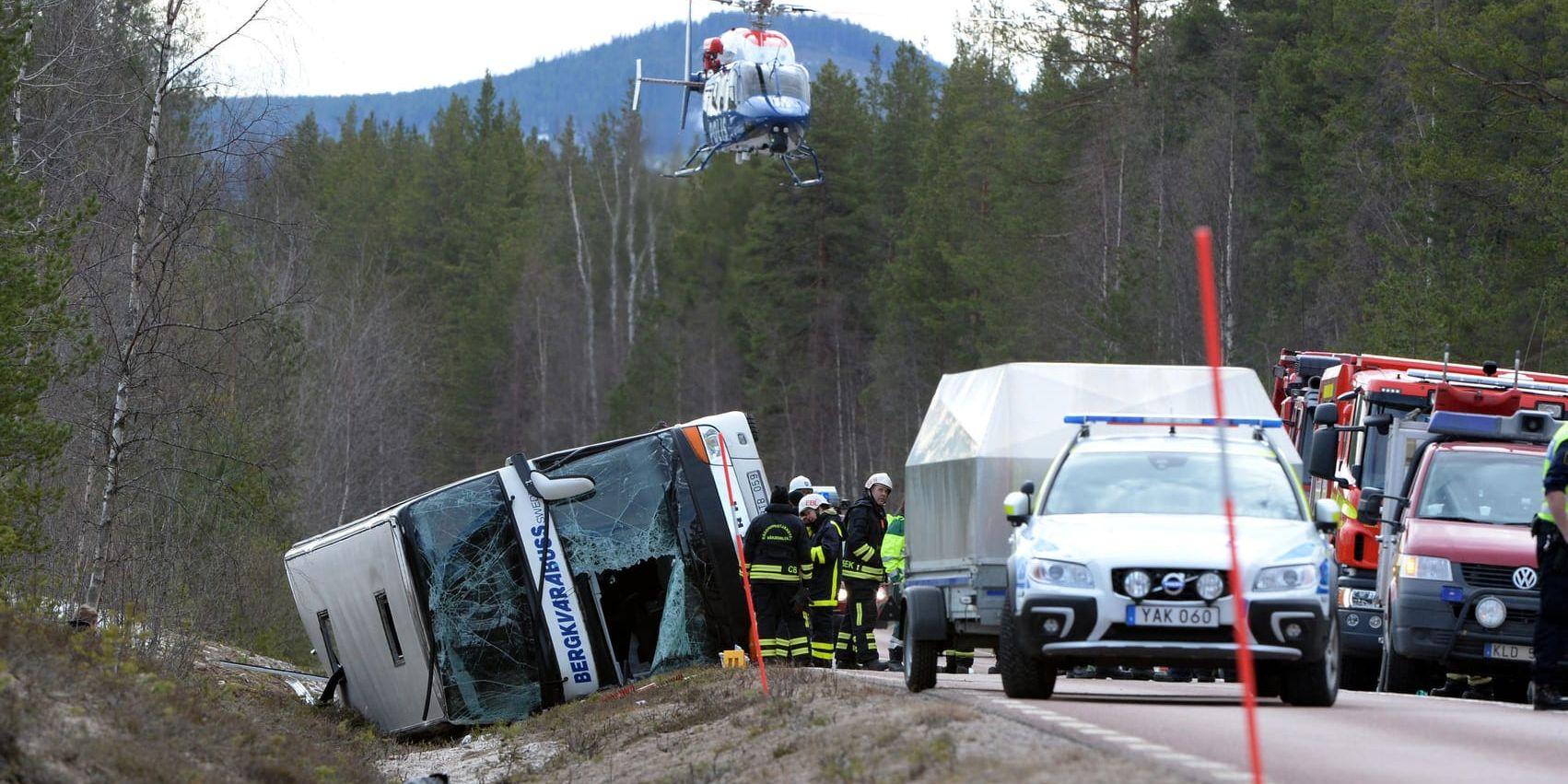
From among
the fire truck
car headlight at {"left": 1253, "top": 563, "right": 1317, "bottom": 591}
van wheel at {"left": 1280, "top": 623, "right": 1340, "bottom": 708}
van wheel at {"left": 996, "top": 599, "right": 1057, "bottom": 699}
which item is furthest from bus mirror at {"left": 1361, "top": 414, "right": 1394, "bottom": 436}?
car headlight at {"left": 1253, "top": 563, "right": 1317, "bottom": 591}

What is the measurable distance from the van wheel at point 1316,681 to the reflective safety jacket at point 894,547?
9198mm

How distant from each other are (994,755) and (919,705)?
278 cm

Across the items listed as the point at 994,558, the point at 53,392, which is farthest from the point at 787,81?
the point at 994,558

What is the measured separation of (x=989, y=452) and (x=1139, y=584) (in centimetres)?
305

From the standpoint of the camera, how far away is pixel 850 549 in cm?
2106

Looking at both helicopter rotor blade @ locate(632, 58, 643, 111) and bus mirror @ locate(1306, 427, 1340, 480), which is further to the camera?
helicopter rotor blade @ locate(632, 58, 643, 111)

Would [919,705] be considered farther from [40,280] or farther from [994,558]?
[40,280]

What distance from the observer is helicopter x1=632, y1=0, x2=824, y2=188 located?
4438 cm

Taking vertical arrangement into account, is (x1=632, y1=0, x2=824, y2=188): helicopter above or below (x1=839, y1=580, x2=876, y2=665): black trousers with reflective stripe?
above

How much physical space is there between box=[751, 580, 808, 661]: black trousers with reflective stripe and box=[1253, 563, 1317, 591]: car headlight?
Answer: 7.45m

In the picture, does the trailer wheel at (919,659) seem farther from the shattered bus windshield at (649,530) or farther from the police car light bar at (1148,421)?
the shattered bus windshield at (649,530)

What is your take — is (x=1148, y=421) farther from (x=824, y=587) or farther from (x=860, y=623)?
(x=860, y=623)

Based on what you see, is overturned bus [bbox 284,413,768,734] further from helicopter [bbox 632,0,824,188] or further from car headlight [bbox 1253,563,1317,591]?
helicopter [bbox 632,0,824,188]

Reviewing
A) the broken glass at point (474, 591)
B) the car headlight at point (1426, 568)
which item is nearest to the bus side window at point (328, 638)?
the broken glass at point (474, 591)
